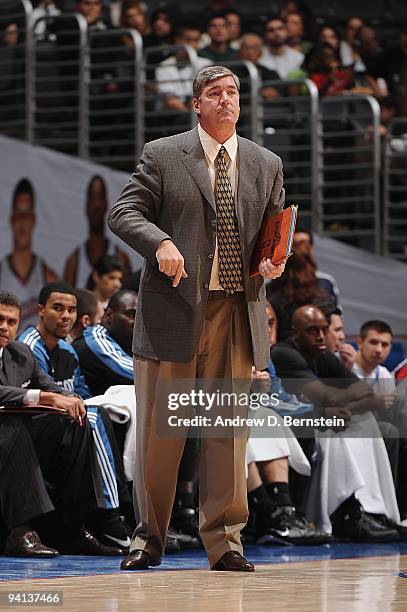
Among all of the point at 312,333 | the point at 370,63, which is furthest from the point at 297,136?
the point at 312,333

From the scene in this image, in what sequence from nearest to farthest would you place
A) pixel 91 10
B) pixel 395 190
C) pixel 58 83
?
pixel 395 190 < pixel 58 83 < pixel 91 10

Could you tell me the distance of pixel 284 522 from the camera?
613cm

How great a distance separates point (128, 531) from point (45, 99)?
5.94m

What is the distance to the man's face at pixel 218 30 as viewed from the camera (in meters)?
11.1

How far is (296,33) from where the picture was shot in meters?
11.9

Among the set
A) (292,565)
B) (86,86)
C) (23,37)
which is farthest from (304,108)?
(292,565)

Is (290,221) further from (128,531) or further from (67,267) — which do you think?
(67,267)

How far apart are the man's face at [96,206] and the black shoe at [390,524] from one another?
3.79 metres

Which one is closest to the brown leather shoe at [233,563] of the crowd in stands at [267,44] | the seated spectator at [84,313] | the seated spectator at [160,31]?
the seated spectator at [84,313]

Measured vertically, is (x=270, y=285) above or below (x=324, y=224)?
below

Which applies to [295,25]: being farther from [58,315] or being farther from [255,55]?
[58,315]

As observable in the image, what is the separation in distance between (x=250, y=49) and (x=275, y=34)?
67 centimetres

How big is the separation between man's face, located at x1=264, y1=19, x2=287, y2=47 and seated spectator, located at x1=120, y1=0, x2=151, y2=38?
116 centimetres

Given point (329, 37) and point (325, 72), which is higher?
point (329, 37)
